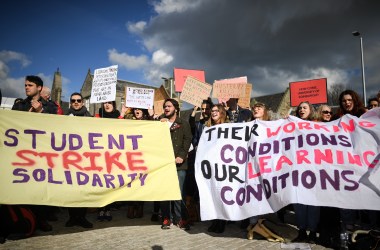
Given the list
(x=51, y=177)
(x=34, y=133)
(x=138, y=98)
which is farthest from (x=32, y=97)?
(x=138, y=98)

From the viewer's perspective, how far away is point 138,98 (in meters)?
6.58

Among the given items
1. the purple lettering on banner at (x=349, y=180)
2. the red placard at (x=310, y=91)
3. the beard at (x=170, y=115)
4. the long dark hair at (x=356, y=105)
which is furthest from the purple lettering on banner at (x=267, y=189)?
the red placard at (x=310, y=91)

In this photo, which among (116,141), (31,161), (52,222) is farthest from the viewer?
(52,222)

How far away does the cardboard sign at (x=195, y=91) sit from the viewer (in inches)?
261

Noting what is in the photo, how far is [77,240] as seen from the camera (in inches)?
165

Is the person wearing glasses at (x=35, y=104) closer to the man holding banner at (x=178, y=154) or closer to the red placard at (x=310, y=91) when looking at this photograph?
the man holding banner at (x=178, y=154)

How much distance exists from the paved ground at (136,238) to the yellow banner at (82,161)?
58 cm

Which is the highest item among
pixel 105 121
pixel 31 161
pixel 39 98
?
pixel 39 98

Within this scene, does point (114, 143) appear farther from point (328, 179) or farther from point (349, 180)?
point (349, 180)

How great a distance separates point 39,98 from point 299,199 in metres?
4.66

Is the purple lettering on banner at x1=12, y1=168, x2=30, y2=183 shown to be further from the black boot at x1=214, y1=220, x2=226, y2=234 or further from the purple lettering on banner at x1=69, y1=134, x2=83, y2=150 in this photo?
the black boot at x1=214, y1=220, x2=226, y2=234

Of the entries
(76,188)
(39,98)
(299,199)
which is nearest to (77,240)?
(76,188)

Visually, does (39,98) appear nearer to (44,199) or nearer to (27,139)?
(27,139)

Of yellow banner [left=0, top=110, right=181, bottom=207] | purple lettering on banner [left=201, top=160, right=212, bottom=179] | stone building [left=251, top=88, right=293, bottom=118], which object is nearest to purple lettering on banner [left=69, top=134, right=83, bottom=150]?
yellow banner [left=0, top=110, right=181, bottom=207]
